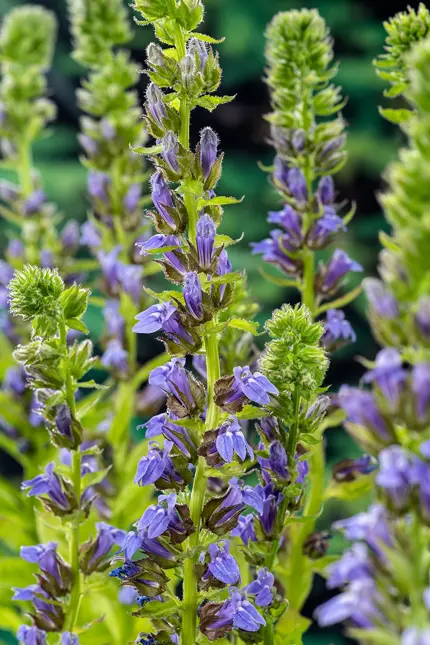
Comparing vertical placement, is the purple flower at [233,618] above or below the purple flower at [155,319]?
below

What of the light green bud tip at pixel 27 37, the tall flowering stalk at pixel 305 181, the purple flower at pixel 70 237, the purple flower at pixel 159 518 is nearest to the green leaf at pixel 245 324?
the purple flower at pixel 159 518

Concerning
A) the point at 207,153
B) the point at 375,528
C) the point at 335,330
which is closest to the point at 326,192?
the point at 335,330

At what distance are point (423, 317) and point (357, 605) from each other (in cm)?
13

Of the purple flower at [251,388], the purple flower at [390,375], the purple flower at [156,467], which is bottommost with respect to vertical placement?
the purple flower at [156,467]

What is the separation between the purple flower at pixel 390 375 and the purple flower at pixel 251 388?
0.14 m

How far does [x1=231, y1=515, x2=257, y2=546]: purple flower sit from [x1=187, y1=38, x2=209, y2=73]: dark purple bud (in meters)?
0.30

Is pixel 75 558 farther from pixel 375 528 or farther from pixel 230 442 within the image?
pixel 375 528

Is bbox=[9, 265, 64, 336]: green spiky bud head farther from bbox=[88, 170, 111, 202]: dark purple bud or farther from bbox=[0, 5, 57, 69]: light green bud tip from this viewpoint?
bbox=[0, 5, 57, 69]: light green bud tip

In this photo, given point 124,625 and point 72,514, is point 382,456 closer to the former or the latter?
point 72,514

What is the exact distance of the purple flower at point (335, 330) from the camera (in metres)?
0.78

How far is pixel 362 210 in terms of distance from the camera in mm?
2719

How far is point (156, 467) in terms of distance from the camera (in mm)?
537

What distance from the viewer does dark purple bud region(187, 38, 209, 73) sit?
0.56m

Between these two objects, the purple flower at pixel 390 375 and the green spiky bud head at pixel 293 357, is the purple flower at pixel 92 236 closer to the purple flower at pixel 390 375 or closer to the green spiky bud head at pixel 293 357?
the green spiky bud head at pixel 293 357
